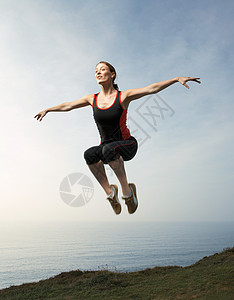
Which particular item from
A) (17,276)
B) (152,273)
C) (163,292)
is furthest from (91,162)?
(17,276)

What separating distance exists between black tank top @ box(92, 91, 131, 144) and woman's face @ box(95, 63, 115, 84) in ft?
0.92

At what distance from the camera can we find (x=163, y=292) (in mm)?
26938

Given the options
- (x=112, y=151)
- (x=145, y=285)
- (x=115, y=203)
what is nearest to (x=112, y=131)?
(x=112, y=151)

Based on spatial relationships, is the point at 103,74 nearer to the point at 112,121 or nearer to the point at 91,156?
the point at 112,121

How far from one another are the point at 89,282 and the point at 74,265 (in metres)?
90.2

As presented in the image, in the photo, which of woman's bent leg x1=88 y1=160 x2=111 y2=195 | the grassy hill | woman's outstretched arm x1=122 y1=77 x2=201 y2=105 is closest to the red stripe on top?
woman's outstretched arm x1=122 y1=77 x2=201 y2=105

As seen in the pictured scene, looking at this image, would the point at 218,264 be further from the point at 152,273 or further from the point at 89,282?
the point at 89,282

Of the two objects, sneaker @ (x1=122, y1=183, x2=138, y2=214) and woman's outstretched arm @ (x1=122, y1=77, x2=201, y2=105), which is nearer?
woman's outstretched arm @ (x1=122, y1=77, x2=201, y2=105)

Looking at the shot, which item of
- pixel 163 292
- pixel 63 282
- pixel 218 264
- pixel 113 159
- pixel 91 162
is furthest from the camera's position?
pixel 63 282

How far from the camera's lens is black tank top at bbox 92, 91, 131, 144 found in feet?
13.2

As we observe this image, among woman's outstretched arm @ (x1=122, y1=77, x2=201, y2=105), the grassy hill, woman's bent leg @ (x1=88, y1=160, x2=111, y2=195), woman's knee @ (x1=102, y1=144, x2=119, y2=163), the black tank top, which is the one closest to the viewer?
woman's outstretched arm @ (x1=122, y1=77, x2=201, y2=105)

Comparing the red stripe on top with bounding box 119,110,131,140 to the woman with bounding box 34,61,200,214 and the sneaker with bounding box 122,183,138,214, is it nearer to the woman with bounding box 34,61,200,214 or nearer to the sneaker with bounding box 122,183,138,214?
the woman with bounding box 34,61,200,214

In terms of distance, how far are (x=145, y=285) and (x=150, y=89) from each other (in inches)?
1254

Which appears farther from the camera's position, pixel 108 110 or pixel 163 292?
pixel 163 292
